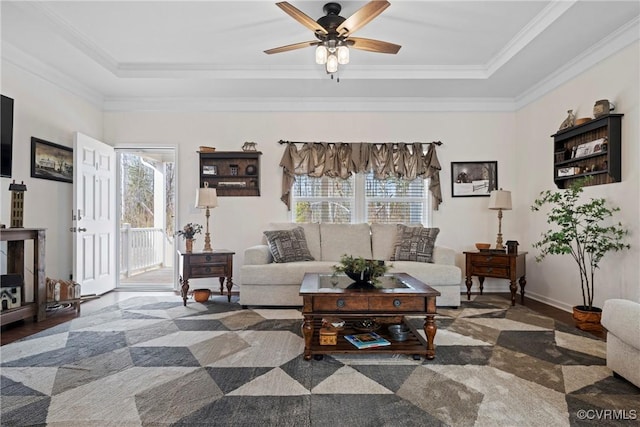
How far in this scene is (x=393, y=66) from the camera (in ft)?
13.4

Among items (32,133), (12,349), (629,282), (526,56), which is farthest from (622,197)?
(32,133)

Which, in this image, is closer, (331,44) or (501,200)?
(331,44)

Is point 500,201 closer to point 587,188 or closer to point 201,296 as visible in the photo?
point 587,188

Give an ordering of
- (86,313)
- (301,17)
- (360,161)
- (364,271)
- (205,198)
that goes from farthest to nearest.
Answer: (360,161)
(205,198)
(86,313)
(364,271)
(301,17)

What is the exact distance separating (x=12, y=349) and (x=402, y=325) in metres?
2.98

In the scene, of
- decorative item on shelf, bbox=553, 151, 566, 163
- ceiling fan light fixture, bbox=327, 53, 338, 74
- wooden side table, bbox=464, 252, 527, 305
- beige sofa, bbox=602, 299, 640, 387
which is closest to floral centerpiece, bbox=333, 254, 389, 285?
beige sofa, bbox=602, 299, 640, 387

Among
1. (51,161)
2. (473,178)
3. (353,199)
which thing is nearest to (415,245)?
(353,199)

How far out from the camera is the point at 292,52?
3.74 meters

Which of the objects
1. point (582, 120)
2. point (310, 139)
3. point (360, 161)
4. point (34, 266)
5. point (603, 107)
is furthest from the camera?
point (310, 139)

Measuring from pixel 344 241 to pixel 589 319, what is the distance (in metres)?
2.57

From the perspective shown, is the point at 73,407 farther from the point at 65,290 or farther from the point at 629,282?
the point at 629,282

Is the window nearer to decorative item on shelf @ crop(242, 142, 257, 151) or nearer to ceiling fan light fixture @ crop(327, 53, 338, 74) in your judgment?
decorative item on shelf @ crop(242, 142, 257, 151)

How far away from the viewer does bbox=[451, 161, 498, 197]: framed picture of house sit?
4.95m

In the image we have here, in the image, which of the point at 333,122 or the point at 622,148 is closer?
the point at 622,148
